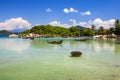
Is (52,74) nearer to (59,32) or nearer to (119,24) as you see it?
(119,24)

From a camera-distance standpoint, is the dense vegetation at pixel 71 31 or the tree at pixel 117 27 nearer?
the tree at pixel 117 27

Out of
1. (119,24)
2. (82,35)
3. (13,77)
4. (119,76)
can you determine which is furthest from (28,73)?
(82,35)

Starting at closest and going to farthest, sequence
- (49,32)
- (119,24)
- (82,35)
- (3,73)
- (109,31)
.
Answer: (3,73)
(119,24)
(109,31)
(82,35)
(49,32)

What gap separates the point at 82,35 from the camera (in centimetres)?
14000

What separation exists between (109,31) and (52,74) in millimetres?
103527

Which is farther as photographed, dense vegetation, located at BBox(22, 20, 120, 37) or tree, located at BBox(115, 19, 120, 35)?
dense vegetation, located at BBox(22, 20, 120, 37)

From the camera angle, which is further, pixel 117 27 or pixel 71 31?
pixel 71 31

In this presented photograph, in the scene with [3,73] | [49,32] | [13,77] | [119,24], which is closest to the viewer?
[13,77]

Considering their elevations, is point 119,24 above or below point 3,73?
above

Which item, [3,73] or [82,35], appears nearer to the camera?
[3,73]

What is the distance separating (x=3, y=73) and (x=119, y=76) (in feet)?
27.0

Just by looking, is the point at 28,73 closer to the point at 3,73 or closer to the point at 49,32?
the point at 3,73

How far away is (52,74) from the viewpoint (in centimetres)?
1497

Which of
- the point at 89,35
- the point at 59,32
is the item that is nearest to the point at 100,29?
the point at 89,35
